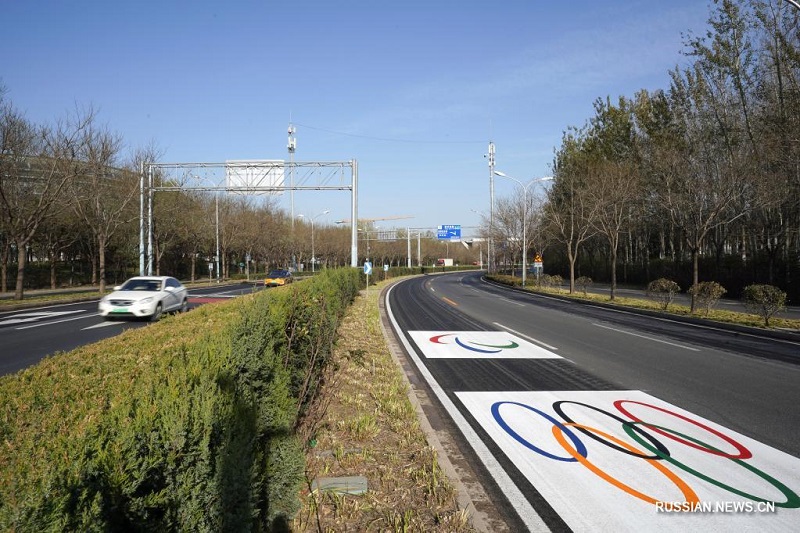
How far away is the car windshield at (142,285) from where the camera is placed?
1694 centimetres

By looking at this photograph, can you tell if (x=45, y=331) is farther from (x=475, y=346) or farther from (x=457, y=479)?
(x=457, y=479)

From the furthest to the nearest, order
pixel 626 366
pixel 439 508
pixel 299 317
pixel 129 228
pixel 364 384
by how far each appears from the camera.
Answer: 1. pixel 129 228
2. pixel 626 366
3. pixel 364 384
4. pixel 299 317
5. pixel 439 508

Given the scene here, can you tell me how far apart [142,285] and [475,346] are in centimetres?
1172

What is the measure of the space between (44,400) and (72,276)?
45.1 metres

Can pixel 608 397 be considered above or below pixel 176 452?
below

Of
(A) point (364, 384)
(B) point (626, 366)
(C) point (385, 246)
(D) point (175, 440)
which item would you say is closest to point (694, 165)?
(B) point (626, 366)

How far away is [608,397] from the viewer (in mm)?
7395

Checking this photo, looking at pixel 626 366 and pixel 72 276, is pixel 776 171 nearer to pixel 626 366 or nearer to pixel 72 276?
pixel 626 366

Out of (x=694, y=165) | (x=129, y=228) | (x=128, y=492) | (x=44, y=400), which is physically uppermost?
(x=694, y=165)

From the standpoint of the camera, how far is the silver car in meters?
16.0

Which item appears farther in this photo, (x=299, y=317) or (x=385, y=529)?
(x=299, y=317)

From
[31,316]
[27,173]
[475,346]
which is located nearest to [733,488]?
[475,346]

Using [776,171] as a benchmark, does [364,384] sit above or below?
below

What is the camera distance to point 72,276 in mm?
43125
